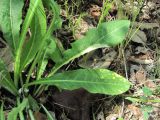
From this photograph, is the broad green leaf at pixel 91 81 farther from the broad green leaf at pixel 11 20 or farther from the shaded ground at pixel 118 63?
the broad green leaf at pixel 11 20

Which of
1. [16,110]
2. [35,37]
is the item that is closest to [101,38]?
[35,37]

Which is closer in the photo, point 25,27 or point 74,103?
point 25,27

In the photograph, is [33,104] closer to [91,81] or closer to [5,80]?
[5,80]

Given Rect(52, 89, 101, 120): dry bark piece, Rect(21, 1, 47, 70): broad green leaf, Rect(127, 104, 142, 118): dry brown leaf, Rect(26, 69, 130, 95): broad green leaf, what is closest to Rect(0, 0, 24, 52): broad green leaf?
→ Rect(21, 1, 47, 70): broad green leaf

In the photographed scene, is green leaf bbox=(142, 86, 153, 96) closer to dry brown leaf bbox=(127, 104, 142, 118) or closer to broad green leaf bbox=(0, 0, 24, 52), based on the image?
dry brown leaf bbox=(127, 104, 142, 118)

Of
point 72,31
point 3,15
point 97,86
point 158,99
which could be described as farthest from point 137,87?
point 3,15

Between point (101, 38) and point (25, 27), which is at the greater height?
point (25, 27)

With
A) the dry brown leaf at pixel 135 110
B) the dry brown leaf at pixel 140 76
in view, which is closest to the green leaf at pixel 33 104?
the dry brown leaf at pixel 135 110
